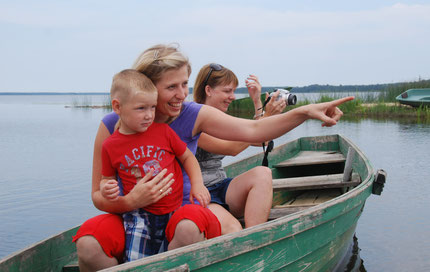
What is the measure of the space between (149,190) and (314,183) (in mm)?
2630

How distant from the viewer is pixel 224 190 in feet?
10.6

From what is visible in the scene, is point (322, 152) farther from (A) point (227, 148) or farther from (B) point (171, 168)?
(B) point (171, 168)

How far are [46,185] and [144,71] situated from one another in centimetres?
742

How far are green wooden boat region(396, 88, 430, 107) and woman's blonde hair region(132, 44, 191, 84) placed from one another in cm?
1978

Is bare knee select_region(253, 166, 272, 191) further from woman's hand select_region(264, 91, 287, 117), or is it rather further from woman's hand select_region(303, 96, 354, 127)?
woman's hand select_region(303, 96, 354, 127)

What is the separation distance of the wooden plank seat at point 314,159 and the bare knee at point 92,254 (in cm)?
408

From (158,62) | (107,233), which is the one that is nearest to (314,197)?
(158,62)

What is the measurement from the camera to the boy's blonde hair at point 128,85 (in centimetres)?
220

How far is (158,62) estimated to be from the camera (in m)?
2.39

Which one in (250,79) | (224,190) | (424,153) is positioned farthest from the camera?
(424,153)

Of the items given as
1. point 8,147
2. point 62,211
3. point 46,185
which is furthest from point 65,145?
point 62,211

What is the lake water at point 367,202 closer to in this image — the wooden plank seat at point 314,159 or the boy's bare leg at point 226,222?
the wooden plank seat at point 314,159

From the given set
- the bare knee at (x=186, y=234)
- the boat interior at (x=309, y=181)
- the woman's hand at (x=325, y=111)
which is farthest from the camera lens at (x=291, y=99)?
the bare knee at (x=186, y=234)

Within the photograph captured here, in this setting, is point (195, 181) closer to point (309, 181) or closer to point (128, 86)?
point (128, 86)
